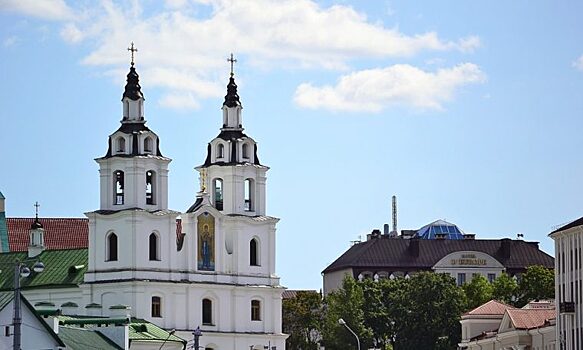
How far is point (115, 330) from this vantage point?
122m

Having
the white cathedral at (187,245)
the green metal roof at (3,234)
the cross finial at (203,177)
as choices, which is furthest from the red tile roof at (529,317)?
the green metal roof at (3,234)

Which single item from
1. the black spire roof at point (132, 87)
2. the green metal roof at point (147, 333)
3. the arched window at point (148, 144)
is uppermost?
the black spire roof at point (132, 87)

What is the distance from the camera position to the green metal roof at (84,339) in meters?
110

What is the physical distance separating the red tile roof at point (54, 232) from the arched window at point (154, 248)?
2924 centimetres

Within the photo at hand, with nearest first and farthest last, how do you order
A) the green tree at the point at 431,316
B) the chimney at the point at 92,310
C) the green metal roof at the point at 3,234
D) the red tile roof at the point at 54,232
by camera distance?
1. the chimney at the point at 92,310
2. the green metal roof at the point at 3,234
3. the green tree at the point at 431,316
4. the red tile roof at the point at 54,232

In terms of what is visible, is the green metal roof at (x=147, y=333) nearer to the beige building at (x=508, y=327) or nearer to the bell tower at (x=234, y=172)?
the bell tower at (x=234, y=172)

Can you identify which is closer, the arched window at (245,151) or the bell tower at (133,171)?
the bell tower at (133,171)

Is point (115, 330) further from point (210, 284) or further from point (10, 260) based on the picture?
point (10, 260)

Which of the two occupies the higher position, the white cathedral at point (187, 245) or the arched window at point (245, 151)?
the arched window at point (245, 151)

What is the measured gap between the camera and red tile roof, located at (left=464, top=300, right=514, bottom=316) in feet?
550

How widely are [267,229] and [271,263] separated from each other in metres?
2.58

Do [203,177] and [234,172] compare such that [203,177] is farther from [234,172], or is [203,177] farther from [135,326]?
[135,326]

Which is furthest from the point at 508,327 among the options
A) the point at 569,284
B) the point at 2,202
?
the point at 2,202

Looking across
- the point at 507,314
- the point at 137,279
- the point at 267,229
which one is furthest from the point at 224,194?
the point at 507,314
